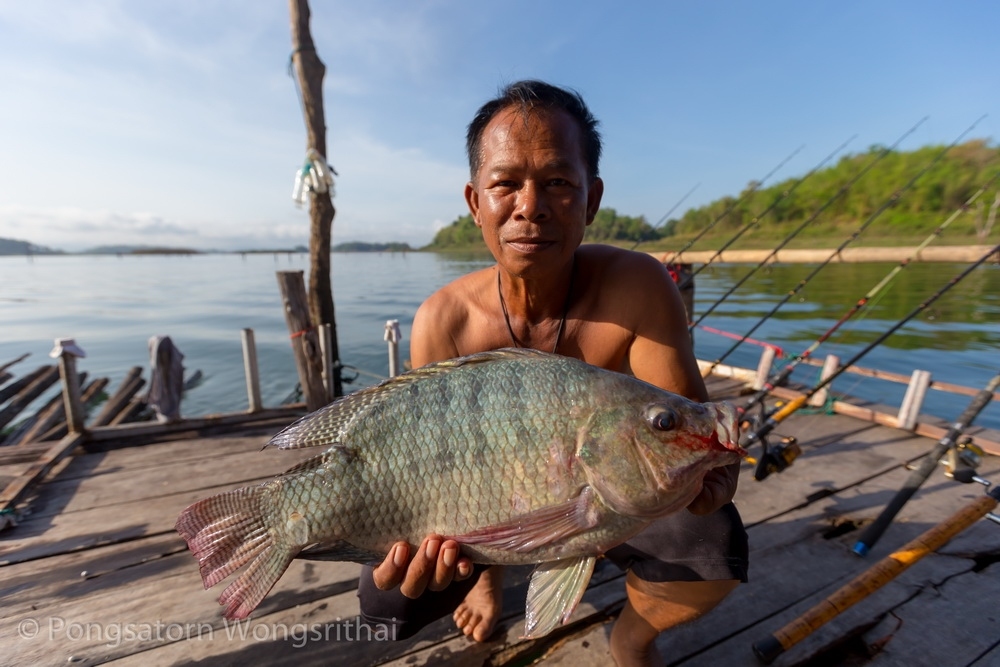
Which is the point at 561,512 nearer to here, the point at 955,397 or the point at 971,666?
the point at 971,666

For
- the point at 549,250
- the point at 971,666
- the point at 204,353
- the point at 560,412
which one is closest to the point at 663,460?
the point at 560,412

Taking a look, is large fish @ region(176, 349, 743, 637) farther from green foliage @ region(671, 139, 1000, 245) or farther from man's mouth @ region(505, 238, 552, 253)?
green foliage @ region(671, 139, 1000, 245)

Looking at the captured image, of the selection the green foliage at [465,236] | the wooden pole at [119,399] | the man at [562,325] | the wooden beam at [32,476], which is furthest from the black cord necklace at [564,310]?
the green foliage at [465,236]

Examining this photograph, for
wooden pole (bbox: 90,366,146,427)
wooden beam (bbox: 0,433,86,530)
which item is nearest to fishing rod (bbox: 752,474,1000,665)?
wooden beam (bbox: 0,433,86,530)

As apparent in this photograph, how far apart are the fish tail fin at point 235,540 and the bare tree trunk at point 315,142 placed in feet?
20.0

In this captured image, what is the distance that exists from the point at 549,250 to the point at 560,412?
732 mm

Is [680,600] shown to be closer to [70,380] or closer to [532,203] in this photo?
[532,203]

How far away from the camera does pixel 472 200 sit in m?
2.25

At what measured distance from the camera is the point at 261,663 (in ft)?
6.92

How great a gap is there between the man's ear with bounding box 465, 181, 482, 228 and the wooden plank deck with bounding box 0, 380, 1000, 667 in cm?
208

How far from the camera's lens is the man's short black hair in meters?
1.92

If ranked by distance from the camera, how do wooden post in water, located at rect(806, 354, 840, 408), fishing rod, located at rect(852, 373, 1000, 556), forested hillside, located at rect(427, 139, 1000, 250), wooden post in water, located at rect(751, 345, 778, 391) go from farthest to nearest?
forested hillside, located at rect(427, 139, 1000, 250), wooden post in water, located at rect(751, 345, 778, 391), wooden post in water, located at rect(806, 354, 840, 408), fishing rod, located at rect(852, 373, 1000, 556)

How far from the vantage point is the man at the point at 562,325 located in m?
1.85

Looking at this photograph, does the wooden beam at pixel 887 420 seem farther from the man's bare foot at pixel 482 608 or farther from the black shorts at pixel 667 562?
the man's bare foot at pixel 482 608
